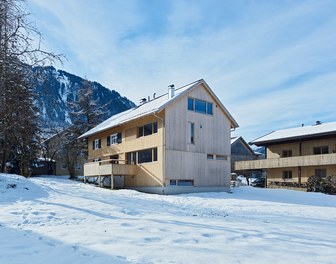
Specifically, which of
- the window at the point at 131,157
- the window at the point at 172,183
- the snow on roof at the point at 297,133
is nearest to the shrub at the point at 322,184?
the snow on roof at the point at 297,133

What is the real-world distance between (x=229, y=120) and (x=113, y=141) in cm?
998

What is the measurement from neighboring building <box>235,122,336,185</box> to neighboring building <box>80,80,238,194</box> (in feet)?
31.1

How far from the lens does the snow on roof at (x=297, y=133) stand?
102 ft

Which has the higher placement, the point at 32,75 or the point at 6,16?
the point at 6,16

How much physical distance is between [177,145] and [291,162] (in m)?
15.4

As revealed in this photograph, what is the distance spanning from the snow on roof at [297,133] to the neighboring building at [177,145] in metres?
9.59

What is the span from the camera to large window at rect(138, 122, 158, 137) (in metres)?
23.0

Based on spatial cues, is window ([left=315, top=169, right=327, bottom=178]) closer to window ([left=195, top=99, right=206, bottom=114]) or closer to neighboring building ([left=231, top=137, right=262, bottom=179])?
window ([left=195, top=99, right=206, bottom=114])

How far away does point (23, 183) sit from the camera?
50.9 ft

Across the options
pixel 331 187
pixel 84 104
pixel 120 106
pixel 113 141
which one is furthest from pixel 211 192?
pixel 120 106

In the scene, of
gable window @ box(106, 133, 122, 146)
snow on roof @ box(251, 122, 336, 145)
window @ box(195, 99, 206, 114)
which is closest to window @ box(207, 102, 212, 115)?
window @ box(195, 99, 206, 114)

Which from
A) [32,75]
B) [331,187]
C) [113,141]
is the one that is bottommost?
[331,187]

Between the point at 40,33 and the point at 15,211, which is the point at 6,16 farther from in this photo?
the point at 15,211

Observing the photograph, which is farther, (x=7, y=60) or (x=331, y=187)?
(x=331, y=187)
